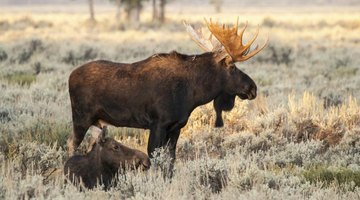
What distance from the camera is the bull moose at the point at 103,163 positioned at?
21.3 ft

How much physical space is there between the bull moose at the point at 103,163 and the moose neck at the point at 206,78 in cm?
122

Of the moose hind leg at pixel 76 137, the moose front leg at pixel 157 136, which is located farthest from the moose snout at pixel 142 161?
the moose hind leg at pixel 76 137

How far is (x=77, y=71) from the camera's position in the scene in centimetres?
776

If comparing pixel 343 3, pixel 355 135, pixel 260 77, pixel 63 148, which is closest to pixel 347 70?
pixel 260 77

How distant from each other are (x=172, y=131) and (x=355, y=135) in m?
2.98

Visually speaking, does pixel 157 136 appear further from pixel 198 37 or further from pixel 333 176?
pixel 333 176

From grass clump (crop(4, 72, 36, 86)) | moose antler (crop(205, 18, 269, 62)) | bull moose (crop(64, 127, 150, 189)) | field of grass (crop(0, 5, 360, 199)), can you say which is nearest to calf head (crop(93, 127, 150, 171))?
bull moose (crop(64, 127, 150, 189))

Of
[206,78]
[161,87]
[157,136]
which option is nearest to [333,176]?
[206,78]

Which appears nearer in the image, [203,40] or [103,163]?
[103,163]

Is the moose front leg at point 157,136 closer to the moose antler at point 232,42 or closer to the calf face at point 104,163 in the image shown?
the calf face at point 104,163

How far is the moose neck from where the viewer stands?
24.4ft

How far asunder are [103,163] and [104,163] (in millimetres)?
10

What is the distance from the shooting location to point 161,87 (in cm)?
725

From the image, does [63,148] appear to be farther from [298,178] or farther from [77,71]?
[298,178]
